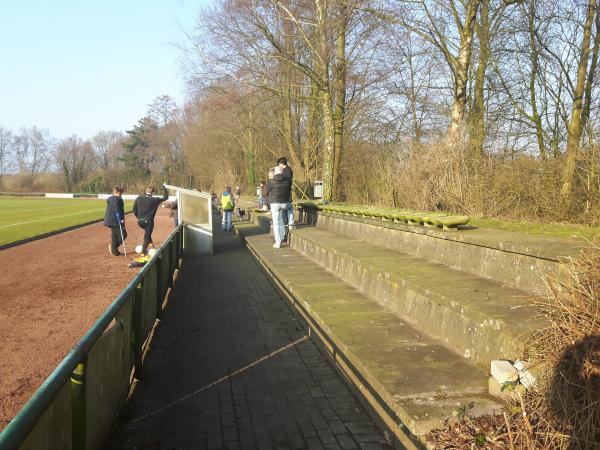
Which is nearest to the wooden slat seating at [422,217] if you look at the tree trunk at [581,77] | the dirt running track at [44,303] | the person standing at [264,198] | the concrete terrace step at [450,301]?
the concrete terrace step at [450,301]

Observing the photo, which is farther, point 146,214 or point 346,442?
point 146,214

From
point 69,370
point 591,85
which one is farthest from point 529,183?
point 591,85

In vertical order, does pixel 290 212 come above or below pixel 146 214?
above

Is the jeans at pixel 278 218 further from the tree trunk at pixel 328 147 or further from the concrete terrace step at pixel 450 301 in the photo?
the tree trunk at pixel 328 147

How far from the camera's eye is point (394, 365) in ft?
12.9

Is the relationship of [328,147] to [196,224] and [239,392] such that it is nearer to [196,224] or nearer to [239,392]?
[196,224]

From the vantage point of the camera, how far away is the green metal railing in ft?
6.59

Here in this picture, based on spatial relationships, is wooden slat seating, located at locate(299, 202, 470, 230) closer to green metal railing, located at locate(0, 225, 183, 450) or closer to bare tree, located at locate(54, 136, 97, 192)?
green metal railing, located at locate(0, 225, 183, 450)

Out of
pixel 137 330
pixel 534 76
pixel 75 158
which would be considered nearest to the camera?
pixel 137 330

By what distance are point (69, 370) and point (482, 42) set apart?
1710 centimetres

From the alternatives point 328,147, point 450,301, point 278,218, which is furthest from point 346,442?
point 328,147

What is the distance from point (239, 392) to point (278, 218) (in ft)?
26.2

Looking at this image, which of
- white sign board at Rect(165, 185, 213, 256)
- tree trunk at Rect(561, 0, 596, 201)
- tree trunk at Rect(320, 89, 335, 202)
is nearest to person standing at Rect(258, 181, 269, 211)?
tree trunk at Rect(320, 89, 335, 202)

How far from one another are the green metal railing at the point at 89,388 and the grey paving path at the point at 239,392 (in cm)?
32
